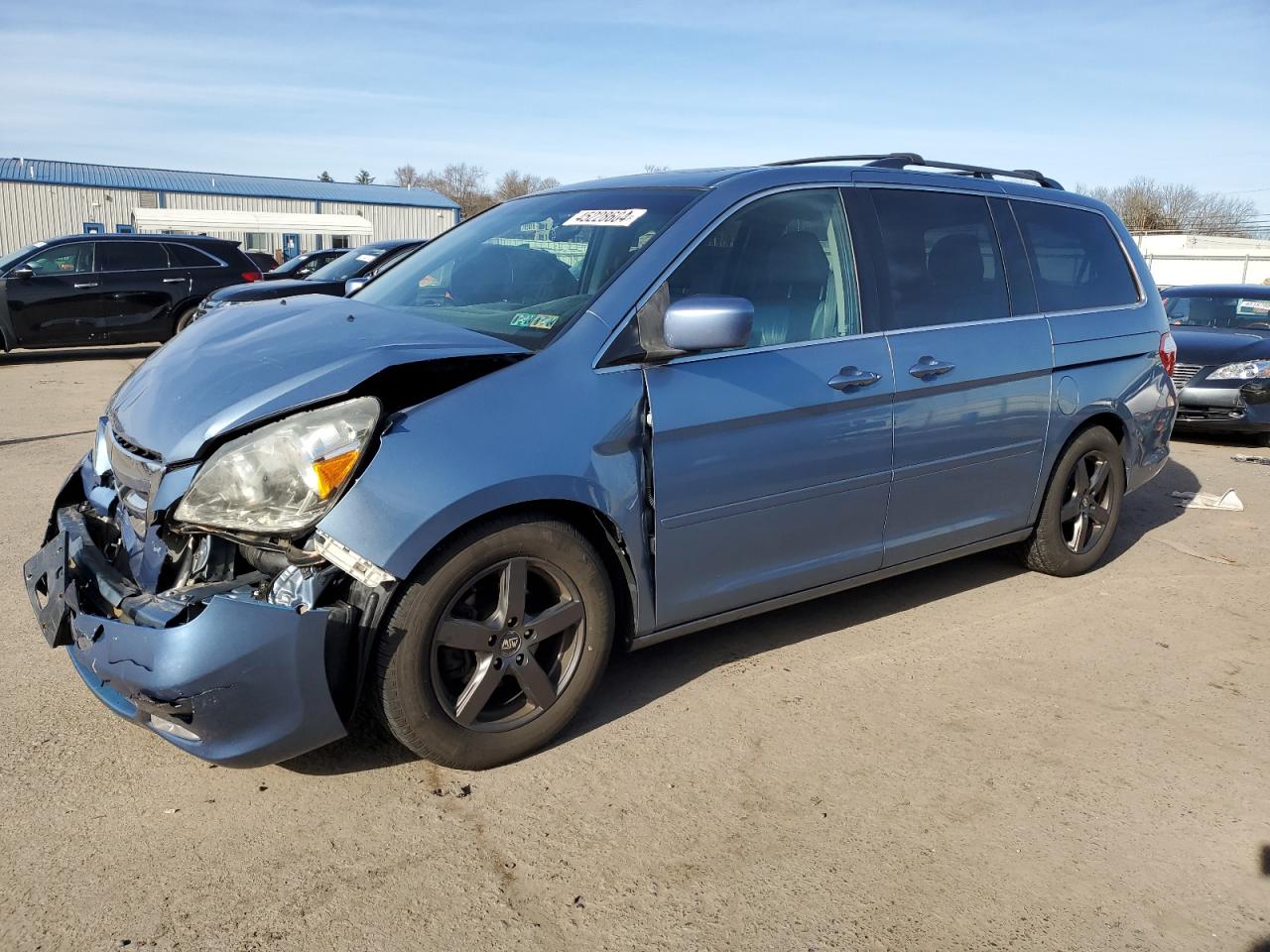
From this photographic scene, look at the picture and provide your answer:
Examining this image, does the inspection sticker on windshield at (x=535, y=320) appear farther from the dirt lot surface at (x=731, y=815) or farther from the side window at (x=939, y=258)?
the side window at (x=939, y=258)

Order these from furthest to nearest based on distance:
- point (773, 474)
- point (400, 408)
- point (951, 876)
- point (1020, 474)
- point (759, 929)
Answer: point (1020, 474), point (773, 474), point (400, 408), point (951, 876), point (759, 929)

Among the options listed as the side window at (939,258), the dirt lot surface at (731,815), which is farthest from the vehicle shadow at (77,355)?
the side window at (939,258)

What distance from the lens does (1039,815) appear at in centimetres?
302

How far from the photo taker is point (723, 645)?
4.19 metres

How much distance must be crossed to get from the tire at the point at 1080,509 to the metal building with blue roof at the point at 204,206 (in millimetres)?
35392

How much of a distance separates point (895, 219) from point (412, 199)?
51.4m

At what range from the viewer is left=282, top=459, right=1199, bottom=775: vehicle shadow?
3.22m

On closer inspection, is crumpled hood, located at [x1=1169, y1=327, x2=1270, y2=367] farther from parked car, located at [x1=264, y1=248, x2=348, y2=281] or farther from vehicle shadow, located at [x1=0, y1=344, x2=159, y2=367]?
vehicle shadow, located at [x1=0, y1=344, x2=159, y2=367]

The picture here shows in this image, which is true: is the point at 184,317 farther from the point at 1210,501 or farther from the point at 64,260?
the point at 1210,501

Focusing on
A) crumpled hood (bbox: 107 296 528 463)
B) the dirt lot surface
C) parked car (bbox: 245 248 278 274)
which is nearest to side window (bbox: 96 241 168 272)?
parked car (bbox: 245 248 278 274)

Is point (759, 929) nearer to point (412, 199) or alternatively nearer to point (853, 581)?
point (853, 581)

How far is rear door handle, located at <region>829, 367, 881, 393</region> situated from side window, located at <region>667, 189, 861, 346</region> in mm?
159

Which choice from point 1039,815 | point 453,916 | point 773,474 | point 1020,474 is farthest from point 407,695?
point 1020,474

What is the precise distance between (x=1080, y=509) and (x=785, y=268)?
7.54 feet
